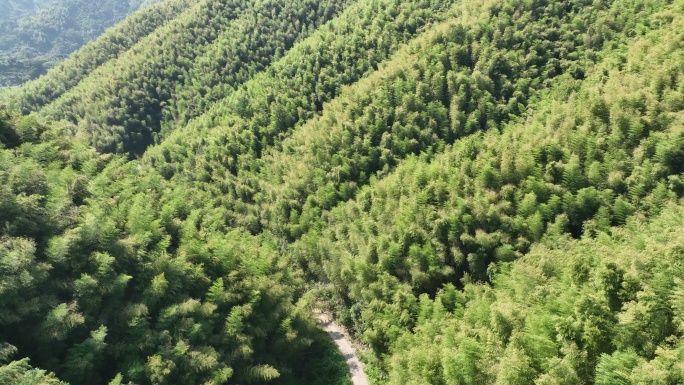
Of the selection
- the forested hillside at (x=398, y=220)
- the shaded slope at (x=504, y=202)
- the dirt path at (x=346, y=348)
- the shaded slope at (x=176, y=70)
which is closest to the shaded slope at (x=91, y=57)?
the shaded slope at (x=176, y=70)

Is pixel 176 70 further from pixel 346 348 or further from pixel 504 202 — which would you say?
pixel 504 202

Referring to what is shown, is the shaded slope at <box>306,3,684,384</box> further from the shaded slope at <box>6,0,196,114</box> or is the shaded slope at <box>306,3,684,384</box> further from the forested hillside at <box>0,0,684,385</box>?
the shaded slope at <box>6,0,196,114</box>

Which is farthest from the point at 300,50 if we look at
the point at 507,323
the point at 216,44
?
the point at 507,323

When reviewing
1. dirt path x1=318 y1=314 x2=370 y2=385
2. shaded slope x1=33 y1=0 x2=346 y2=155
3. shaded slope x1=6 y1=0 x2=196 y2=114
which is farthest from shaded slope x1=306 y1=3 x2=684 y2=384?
shaded slope x1=6 y1=0 x2=196 y2=114

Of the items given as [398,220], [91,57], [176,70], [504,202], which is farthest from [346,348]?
[91,57]

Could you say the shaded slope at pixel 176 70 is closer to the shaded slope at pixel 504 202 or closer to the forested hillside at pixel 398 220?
the forested hillside at pixel 398 220

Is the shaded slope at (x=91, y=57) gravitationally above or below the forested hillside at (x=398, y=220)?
above

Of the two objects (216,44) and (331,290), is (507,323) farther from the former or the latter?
(216,44)
